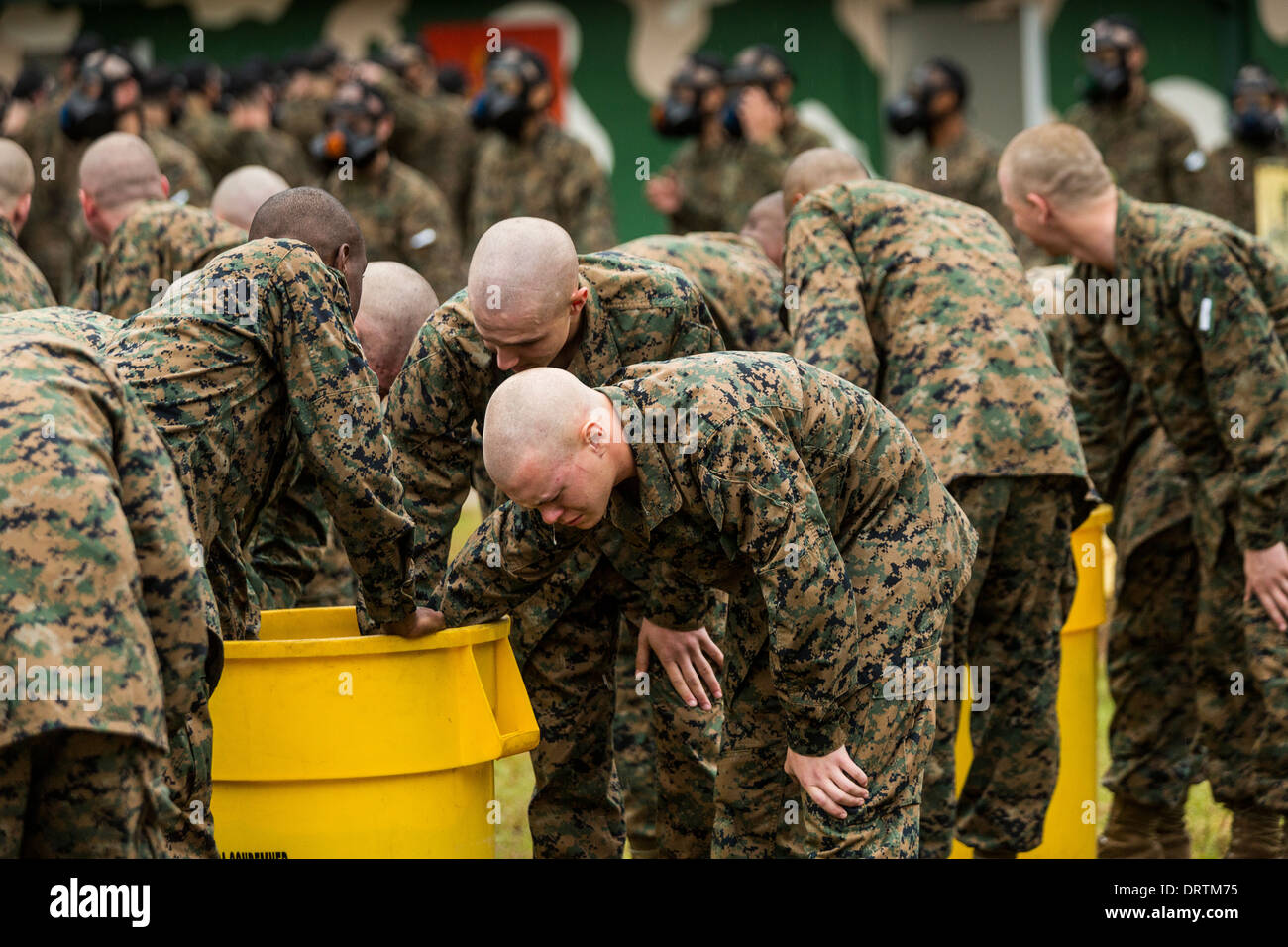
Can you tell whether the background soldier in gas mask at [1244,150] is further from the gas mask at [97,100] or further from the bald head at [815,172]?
the gas mask at [97,100]

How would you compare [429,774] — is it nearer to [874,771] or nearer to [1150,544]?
[874,771]

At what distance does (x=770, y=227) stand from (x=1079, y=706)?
1.98 m

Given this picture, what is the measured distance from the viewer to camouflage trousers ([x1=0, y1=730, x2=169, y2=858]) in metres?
2.66

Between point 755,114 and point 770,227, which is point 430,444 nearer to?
point 770,227

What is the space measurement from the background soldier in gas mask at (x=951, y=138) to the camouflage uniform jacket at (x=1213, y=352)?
503 cm

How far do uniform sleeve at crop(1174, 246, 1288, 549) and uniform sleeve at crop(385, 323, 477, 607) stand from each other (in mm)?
2096

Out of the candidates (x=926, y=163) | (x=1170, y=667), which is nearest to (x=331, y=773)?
(x=1170, y=667)

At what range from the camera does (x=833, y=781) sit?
141 inches

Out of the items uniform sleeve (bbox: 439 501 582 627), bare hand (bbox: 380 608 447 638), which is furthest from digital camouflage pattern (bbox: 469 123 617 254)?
bare hand (bbox: 380 608 447 638)

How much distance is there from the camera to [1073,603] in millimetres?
5012

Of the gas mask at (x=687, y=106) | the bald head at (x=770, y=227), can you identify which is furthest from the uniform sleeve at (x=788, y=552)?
the gas mask at (x=687, y=106)
